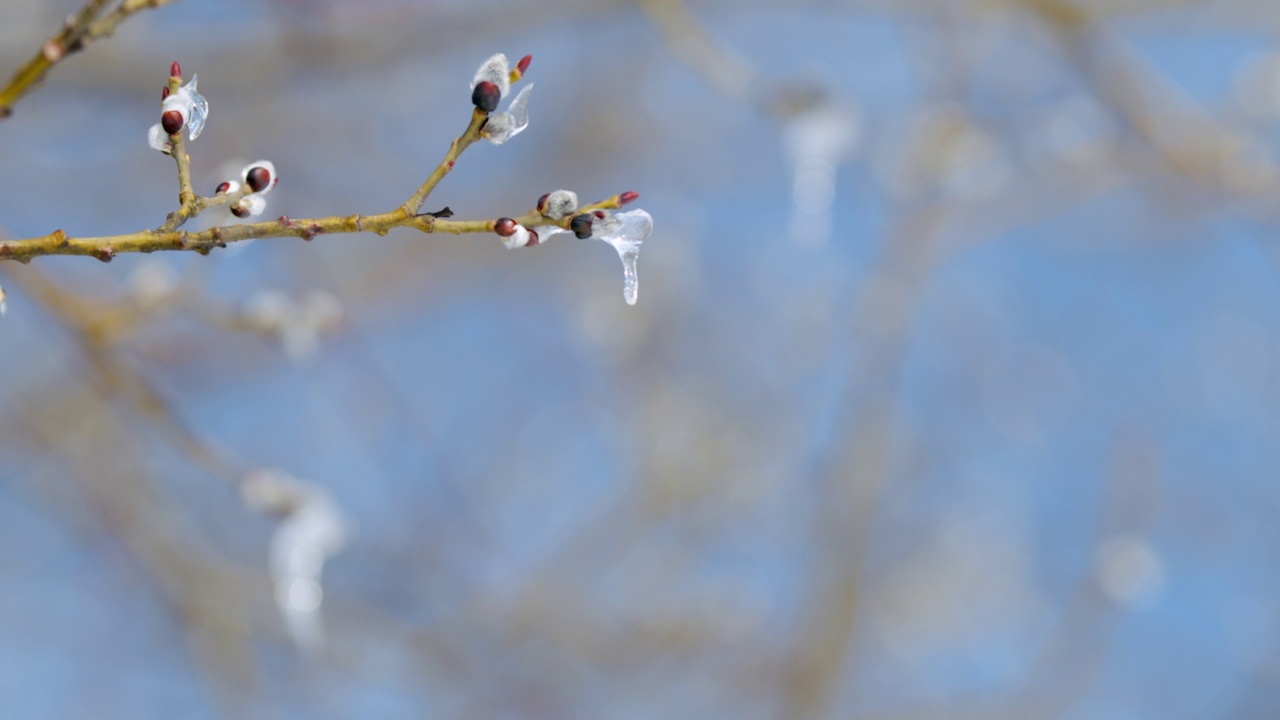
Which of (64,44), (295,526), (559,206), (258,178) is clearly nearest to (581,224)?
(559,206)

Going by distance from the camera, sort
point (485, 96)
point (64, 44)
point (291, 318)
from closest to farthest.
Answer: point (64, 44)
point (485, 96)
point (291, 318)

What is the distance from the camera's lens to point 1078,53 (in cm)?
269

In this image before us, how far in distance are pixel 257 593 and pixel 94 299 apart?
1172 mm

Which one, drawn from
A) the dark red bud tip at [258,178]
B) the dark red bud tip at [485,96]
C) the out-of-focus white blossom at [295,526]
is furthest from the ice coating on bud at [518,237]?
the out-of-focus white blossom at [295,526]

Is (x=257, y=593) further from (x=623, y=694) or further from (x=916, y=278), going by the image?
(x=916, y=278)

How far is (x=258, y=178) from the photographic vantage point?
922 millimetres

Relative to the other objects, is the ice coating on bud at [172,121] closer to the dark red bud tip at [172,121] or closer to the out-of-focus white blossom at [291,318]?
the dark red bud tip at [172,121]

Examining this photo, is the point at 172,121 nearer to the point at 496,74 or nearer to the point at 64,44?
the point at 64,44

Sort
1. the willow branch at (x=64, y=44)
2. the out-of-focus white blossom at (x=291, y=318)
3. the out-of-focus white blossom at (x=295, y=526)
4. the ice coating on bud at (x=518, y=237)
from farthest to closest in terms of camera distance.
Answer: the out-of-focus white blossom at (x=295, y=526) → the out-of-focus white blossom at (x=291, y=318) → the ice coating on bud at (x=518, y=237) → the willow branch at (x=64, y=44)

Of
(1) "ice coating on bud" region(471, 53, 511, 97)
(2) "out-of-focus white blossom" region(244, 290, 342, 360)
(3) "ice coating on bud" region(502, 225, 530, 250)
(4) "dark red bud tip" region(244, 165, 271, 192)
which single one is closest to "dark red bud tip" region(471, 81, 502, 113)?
(1) "ice coating on bud" region(471, 53, 511, 97)

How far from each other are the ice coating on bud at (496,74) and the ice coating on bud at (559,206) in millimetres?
107

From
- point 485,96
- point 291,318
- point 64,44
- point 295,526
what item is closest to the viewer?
point 64,44

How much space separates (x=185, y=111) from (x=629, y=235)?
1.40 feet

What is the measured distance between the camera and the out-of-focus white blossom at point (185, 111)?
2.87 ft
